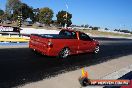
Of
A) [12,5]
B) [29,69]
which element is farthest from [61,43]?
[12,5]

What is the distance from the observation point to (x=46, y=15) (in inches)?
4892

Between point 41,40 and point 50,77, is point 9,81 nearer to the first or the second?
point 50,77

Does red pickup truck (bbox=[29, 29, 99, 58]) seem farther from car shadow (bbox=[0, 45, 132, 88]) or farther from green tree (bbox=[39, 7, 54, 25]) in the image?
green tree (bbox=[39, 7, 54, 25])

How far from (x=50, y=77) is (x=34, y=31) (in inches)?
1358

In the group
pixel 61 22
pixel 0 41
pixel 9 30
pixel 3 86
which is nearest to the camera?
pixel 3 86

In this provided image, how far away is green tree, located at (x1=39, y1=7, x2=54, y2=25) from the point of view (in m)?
123

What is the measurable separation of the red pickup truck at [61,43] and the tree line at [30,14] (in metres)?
89.2

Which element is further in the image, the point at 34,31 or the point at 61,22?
the point at 61,22

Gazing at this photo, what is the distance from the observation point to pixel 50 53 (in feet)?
45.1

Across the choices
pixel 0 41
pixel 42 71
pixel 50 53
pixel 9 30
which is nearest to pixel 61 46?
pixel 50 53

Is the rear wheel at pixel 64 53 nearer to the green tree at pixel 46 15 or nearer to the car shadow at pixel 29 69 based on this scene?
the car shadow at pixel 29 69

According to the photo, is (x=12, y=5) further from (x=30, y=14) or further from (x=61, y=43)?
(x=61, y=43)

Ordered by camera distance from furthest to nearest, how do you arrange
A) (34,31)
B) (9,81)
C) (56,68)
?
(34,31) < (56,68) < (9,81)

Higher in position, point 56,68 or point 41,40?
point 41,40
